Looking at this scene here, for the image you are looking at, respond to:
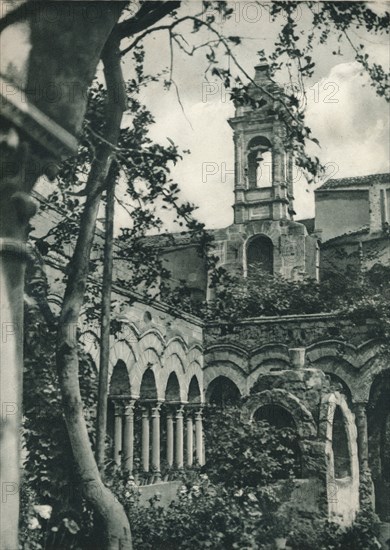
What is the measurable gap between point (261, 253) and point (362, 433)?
29.6 feet

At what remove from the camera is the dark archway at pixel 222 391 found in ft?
51.2

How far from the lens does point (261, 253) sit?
837 inches

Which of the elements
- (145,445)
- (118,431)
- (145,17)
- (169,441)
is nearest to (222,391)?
(169,441)

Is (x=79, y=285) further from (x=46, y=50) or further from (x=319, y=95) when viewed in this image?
(x=319, y=95)

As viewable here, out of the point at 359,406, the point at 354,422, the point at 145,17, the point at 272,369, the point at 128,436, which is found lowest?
the point at 128,436

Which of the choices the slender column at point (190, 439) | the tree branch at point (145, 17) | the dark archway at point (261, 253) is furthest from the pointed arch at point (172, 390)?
the tree branch at point (145, 17)

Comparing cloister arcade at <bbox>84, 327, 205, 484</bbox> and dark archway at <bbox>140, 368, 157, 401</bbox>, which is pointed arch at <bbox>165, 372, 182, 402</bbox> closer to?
cloister arcade at <bbox>84, 327, 205, 484</bbox>

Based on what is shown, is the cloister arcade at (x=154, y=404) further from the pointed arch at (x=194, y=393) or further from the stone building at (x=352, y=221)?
the stone building at (x=352, y=221)

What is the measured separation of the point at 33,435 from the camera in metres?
6.30

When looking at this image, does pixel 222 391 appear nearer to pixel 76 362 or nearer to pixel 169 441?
pixel 169 441

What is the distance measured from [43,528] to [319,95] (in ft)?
14.4

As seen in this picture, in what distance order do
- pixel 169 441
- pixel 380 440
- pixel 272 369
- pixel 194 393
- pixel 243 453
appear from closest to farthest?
pixel 243 453 → pixel 380 440 → pixel 169 441 → pixel 272 369 → pixel 194 393

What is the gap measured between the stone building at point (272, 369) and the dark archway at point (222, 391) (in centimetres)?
3

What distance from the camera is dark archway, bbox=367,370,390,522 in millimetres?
11897
